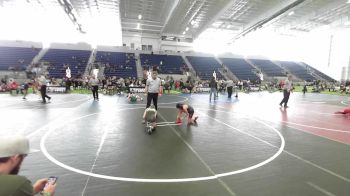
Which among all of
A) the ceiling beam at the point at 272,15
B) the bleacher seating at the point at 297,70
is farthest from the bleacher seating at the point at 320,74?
the ceiling beam at the point at 272,15

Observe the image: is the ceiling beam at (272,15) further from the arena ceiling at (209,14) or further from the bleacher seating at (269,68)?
the bleacher seating at (269,68)

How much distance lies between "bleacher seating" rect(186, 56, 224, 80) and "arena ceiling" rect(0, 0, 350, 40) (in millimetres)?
4956

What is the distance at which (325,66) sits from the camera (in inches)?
1731

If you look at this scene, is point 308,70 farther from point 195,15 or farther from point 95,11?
point 95,11

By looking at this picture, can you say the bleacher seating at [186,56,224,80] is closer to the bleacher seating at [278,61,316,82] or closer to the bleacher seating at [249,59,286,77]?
the bleacher seating at [249,59,286,77]

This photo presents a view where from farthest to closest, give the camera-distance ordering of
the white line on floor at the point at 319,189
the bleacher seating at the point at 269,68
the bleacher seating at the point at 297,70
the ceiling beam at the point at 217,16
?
the bleacher seating at the point at 297,70 < the bleacher seating at the point at 269,68 < the ceiling beam at the point at 217,16 < the white line on floor at the point at 319,189

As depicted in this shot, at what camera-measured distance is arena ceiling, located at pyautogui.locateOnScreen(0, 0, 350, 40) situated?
1164 inches

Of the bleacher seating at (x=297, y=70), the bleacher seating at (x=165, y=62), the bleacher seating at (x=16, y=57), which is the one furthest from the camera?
the bleacher seating at (x=297, y=70)

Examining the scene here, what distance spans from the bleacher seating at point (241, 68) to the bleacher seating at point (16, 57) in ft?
105

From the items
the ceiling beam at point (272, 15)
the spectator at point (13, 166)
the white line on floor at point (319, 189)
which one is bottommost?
the white line on floor at point (319, 189)

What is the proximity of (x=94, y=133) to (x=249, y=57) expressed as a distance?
4612cm

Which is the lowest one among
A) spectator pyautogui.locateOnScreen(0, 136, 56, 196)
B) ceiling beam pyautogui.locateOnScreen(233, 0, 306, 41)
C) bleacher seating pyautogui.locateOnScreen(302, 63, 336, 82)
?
spectator pyautogui.locateOnScreen(0, 136, 56, 196)

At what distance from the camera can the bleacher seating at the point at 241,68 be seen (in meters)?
41.1

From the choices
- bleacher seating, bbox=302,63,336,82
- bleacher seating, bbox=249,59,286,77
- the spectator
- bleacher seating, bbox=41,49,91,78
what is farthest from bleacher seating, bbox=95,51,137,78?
bleacher seating, bbox=302,63,336,82
